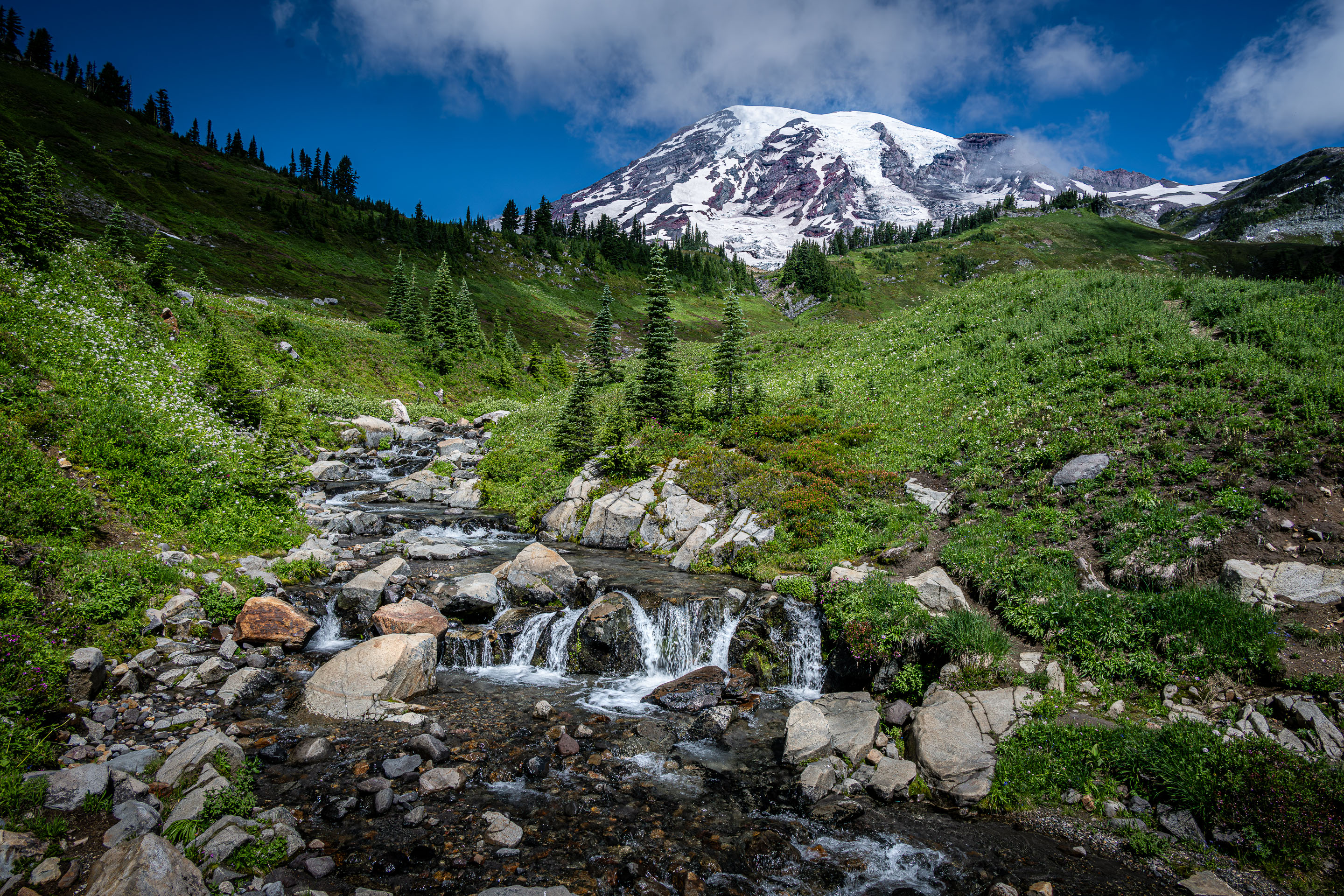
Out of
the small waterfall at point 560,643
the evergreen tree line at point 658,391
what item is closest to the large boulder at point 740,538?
the small waterfall at point 560,643

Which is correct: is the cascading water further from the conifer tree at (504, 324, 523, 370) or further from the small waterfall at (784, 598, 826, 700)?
the conifer tree at (504, 324, 523, 370)

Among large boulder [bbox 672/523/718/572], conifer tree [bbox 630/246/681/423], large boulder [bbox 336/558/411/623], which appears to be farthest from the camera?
conifer tree [bbox 630/246/681/423]

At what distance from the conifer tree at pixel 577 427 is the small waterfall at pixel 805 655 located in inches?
660

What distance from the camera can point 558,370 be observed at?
2670 inches

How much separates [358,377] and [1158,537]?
5295 centimetres

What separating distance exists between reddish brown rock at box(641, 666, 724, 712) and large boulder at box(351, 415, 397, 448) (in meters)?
31.1

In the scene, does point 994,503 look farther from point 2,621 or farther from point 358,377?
point 358,377

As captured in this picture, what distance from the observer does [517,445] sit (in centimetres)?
3259

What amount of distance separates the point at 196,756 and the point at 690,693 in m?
8.86

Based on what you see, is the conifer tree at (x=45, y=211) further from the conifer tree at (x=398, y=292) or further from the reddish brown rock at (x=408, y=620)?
the conifer tree at (x=398, y=292)

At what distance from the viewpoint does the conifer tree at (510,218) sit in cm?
17275

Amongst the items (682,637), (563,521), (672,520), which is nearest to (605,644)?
(682,637)

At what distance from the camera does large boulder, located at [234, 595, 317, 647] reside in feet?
40.3

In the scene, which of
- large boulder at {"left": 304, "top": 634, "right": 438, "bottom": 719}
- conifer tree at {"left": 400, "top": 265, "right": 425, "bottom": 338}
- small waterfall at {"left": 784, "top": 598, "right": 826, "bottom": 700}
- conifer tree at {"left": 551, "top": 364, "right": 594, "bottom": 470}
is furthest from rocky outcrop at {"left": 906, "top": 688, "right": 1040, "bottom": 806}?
conifer tree at {"left": 400, "top": 265, "right": 425, "bottom": 338}
